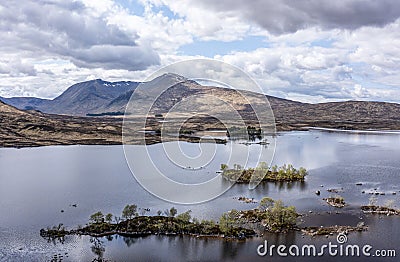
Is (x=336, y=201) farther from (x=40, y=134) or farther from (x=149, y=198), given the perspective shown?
(x=40, y=134)

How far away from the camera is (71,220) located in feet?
122

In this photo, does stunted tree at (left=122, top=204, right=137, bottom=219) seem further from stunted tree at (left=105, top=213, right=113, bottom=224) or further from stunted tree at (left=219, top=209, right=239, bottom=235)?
stunted tree at (left=219, top=209, right=239, bottom=235)

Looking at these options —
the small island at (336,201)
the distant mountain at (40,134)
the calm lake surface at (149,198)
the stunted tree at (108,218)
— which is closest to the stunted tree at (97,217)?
the stunted tree at (108,218)

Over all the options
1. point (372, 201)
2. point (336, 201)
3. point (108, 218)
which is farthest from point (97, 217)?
point (372, 201)

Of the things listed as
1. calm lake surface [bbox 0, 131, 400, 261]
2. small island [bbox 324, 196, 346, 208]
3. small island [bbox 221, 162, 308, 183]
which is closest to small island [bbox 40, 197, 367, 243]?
calm lake surface [bbox 0, 131, 400, 261]

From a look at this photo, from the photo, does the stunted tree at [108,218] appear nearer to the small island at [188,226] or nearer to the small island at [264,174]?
the small island at [188,226]

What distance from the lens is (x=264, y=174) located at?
185 feet

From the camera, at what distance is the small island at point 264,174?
179 ft

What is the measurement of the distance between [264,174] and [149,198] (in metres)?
19.5

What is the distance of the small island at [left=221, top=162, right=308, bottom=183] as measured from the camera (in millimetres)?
54438

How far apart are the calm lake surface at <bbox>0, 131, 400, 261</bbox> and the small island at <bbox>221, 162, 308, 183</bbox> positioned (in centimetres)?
182

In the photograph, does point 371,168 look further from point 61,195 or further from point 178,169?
point 61,195

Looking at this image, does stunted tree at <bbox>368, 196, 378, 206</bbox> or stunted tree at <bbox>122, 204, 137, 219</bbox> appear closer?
stunted tree at <bbox>122, 204, 137, 219</bbox>

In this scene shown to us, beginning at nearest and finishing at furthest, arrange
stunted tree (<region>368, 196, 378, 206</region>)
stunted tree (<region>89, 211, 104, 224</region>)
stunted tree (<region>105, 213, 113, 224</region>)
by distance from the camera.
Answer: stunted tree (<region>89, 211, 104, 224</region>)
stunted tree (<region>105, 213, 113, 224</region>)
stunted tree (<region>368, 196, 378, 206</region>)
